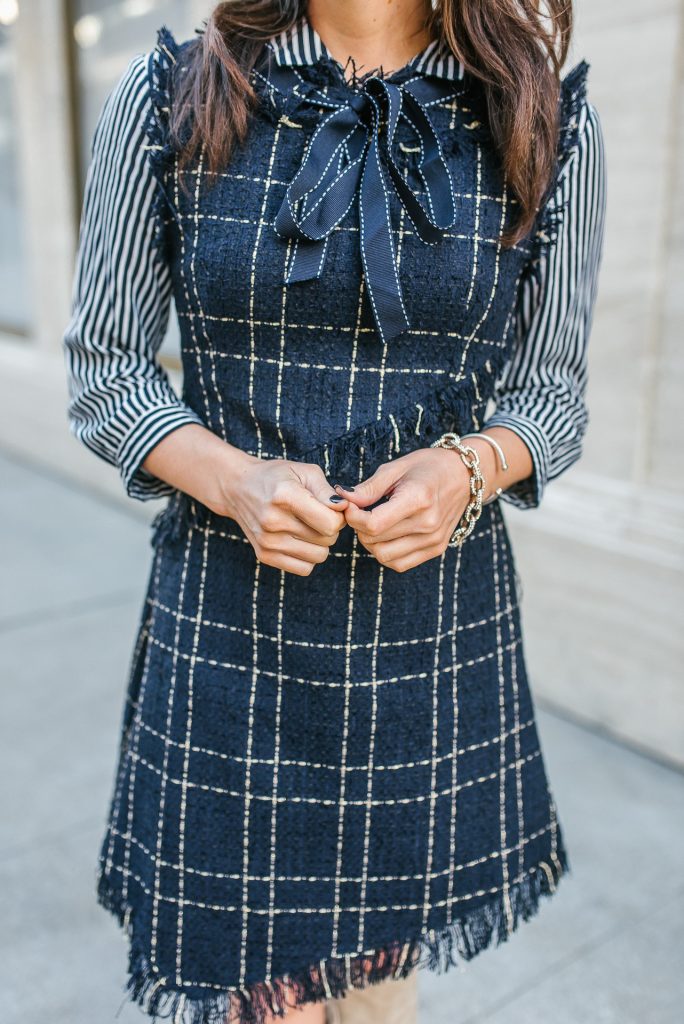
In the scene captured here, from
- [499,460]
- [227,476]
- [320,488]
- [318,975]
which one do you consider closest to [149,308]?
[227,476]

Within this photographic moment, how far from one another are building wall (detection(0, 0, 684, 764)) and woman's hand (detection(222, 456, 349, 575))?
5.80ft

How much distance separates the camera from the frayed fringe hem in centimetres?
133

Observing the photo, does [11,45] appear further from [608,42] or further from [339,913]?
[339,913]

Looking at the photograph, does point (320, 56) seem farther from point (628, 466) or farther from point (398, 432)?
point (628, 466)

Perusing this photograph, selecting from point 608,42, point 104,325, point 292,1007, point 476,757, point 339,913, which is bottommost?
point 292,1007

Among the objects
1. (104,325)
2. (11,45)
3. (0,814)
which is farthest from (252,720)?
(11,45)

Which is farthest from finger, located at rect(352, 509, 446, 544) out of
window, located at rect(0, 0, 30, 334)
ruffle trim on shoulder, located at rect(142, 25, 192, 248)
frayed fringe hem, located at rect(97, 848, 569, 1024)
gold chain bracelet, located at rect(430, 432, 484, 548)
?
window, located at rect(0, 0, 30, 334)

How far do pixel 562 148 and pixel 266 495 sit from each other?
2.00 ft

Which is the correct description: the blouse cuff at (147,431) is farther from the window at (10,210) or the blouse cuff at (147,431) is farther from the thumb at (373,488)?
the window at (10,210)

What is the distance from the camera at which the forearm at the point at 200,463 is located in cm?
119

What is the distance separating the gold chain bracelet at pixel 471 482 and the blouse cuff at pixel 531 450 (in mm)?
107

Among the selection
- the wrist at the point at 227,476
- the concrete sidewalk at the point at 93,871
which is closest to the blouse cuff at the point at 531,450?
the wrist at the point at 227,476

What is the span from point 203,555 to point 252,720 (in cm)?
23

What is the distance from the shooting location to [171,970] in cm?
132
